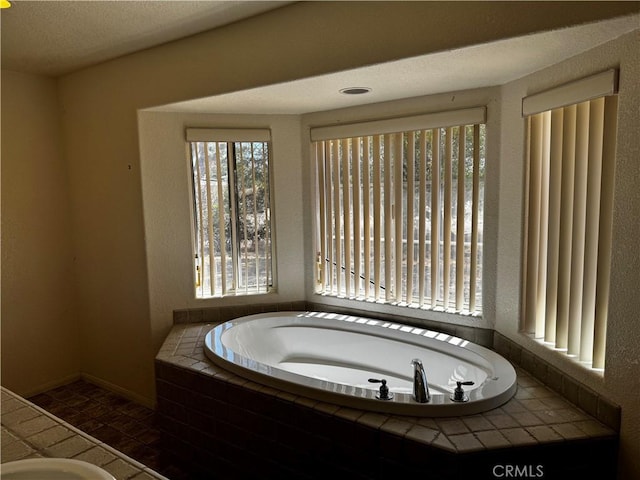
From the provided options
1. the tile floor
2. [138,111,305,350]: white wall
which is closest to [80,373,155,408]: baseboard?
the tile floor

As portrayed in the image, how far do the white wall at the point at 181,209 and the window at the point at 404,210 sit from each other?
0.18 meters

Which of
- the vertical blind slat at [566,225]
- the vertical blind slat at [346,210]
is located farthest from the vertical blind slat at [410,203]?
the vertical blind slat at [566,225]

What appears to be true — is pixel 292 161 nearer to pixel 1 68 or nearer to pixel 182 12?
pixel 182 12

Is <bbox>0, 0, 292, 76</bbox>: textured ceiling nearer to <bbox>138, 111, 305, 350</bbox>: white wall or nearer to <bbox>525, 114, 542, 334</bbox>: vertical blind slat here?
<bbox>138, 111, 305, 350</bbox>: white wall

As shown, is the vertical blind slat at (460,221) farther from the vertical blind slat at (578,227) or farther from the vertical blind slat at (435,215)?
the vertical blind slat at (578,227)

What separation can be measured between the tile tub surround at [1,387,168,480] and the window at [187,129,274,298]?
6.30 feet

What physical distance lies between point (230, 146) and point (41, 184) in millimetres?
1423

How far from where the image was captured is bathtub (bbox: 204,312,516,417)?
185 cm

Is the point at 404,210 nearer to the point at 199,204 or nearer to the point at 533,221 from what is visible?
the point at 533,221

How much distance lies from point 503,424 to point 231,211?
2.10 m

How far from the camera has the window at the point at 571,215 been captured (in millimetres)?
1726

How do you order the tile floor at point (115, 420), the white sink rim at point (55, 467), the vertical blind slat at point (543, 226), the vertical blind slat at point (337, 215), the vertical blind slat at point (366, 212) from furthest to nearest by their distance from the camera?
the vertical blind slat at point (337, 215) → the vertical blind slat at point (366, 212) → the tile floor at point (115, 420) → the vertical blind slat at point (543, 226) → the white sink rim at point (55, 467)

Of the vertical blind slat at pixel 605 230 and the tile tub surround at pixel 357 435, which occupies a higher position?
the vertical blind slat at pixel 605 230

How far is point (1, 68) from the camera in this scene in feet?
9.91
